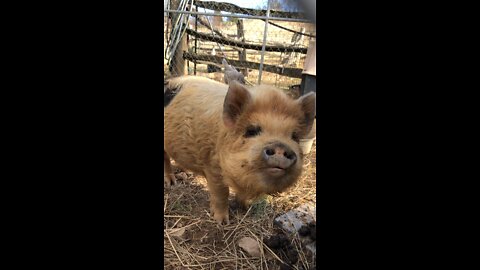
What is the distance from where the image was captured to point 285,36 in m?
1.31

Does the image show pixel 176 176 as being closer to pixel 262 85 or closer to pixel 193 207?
pixel 193 207

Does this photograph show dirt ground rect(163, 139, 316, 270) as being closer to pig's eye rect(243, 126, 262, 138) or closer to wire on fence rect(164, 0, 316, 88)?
pig's eye rect(243, 126, 262, 138)

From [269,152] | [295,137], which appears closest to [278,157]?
[269,152]

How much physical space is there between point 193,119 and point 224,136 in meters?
0.30

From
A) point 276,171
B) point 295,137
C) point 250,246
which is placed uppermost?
point 295,137

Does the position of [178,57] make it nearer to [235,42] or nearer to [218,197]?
[235,42]

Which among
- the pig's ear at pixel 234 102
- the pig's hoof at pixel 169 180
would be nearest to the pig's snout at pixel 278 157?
the pig's ear at pixel 234 102

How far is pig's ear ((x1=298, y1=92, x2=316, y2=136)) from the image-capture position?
46.5 inches

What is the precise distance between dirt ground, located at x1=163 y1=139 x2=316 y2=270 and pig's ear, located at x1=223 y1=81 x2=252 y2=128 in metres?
0.34

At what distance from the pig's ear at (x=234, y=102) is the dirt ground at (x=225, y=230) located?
0.34m

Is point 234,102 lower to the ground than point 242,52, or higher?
lower

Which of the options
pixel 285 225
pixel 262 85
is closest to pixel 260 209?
pixel 285 225

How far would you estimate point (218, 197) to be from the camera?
5.16ft

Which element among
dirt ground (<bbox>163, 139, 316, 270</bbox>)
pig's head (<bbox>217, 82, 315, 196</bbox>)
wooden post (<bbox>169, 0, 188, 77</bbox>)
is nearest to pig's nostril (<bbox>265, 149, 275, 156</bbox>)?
pig's head (<bbox>217, 82, 315, 196</bbox>)
